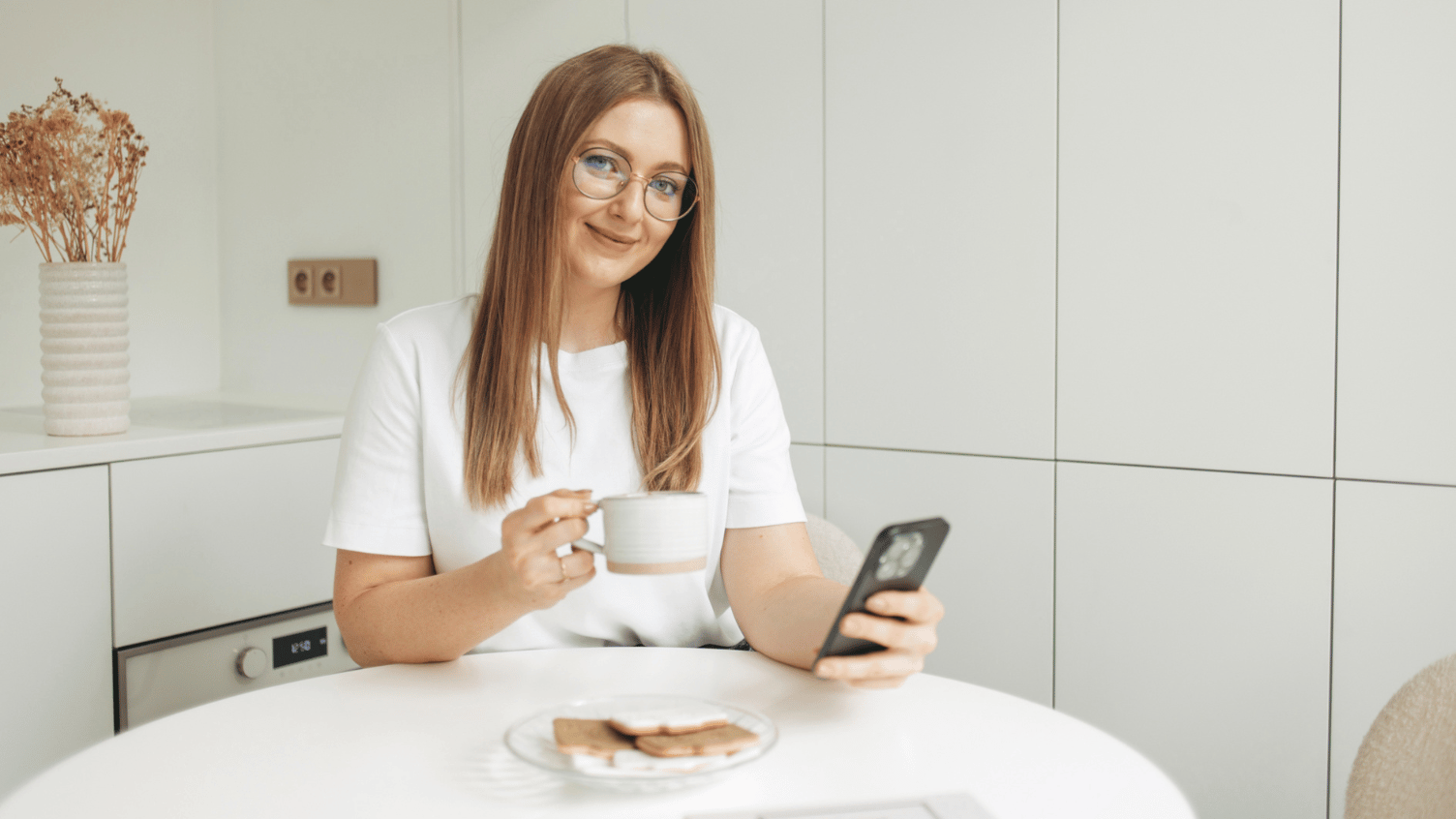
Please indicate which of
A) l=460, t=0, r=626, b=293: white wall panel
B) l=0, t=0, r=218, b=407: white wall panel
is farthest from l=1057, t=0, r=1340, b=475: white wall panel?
l=0, t=0, r=218, b=407: white wall panel

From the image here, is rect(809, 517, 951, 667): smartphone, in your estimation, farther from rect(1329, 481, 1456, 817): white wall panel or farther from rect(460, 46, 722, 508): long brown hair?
rect(1329, 481, 1456, 817): white wall panel

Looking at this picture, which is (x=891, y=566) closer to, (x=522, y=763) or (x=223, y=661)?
(x=522, y=763)

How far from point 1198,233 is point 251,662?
1.82 metres

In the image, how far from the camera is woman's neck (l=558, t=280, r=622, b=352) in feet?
4.65

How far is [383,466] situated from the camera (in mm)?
1276

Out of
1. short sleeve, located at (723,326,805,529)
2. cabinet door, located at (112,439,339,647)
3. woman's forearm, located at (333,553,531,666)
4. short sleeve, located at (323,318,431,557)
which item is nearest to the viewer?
woman's forearm, located at (333,553,531,666)

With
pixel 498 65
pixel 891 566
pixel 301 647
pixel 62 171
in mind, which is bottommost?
pixel 301 647

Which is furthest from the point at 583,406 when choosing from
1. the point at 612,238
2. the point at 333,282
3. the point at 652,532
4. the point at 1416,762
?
the point at 333,282

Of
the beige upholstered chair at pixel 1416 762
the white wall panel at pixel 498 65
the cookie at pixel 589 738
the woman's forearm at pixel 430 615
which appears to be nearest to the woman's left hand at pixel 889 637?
the cookie at pixel 589 738

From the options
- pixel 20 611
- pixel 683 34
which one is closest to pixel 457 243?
pixel 683 34

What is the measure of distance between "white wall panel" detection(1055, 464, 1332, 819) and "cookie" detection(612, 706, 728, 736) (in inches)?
44.1

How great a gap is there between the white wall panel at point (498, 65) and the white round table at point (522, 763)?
4.99 feet

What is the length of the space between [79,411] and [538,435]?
3.51 ft

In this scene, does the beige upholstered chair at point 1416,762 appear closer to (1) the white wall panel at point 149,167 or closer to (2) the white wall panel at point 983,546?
(2) the white wall panel at point 983,546
